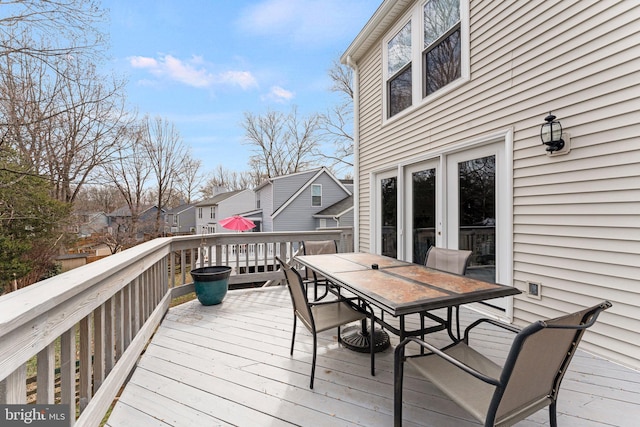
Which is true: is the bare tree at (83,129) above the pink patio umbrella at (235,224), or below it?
above

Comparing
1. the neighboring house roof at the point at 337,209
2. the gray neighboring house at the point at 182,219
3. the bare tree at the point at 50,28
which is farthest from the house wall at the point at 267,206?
the gray neighboring house at the point at 182,219

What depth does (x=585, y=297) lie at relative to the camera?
2488 mm

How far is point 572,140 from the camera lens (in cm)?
255

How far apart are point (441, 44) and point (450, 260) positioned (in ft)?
10.1

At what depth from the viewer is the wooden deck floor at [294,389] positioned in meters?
1.75

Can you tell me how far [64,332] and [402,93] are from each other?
5105mm

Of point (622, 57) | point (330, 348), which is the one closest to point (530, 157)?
point (622, 57)

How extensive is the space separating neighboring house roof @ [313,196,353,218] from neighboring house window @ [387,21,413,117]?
927cm

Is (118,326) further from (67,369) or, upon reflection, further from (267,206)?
(267,206)


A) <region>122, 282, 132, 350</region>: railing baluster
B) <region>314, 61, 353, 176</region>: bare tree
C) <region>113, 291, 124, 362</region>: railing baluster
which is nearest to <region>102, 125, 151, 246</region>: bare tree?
<region>314, 61, 353, 176</region>: bare tree

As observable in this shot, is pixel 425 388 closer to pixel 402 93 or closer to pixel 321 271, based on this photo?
pixel 321 271

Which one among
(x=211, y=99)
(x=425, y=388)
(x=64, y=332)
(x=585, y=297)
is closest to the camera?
(x=64, y=332)

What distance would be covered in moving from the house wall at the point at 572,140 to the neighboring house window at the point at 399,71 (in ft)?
4.25

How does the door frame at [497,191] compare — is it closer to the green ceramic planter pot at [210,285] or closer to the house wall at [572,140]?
the house wall at [572,140]
